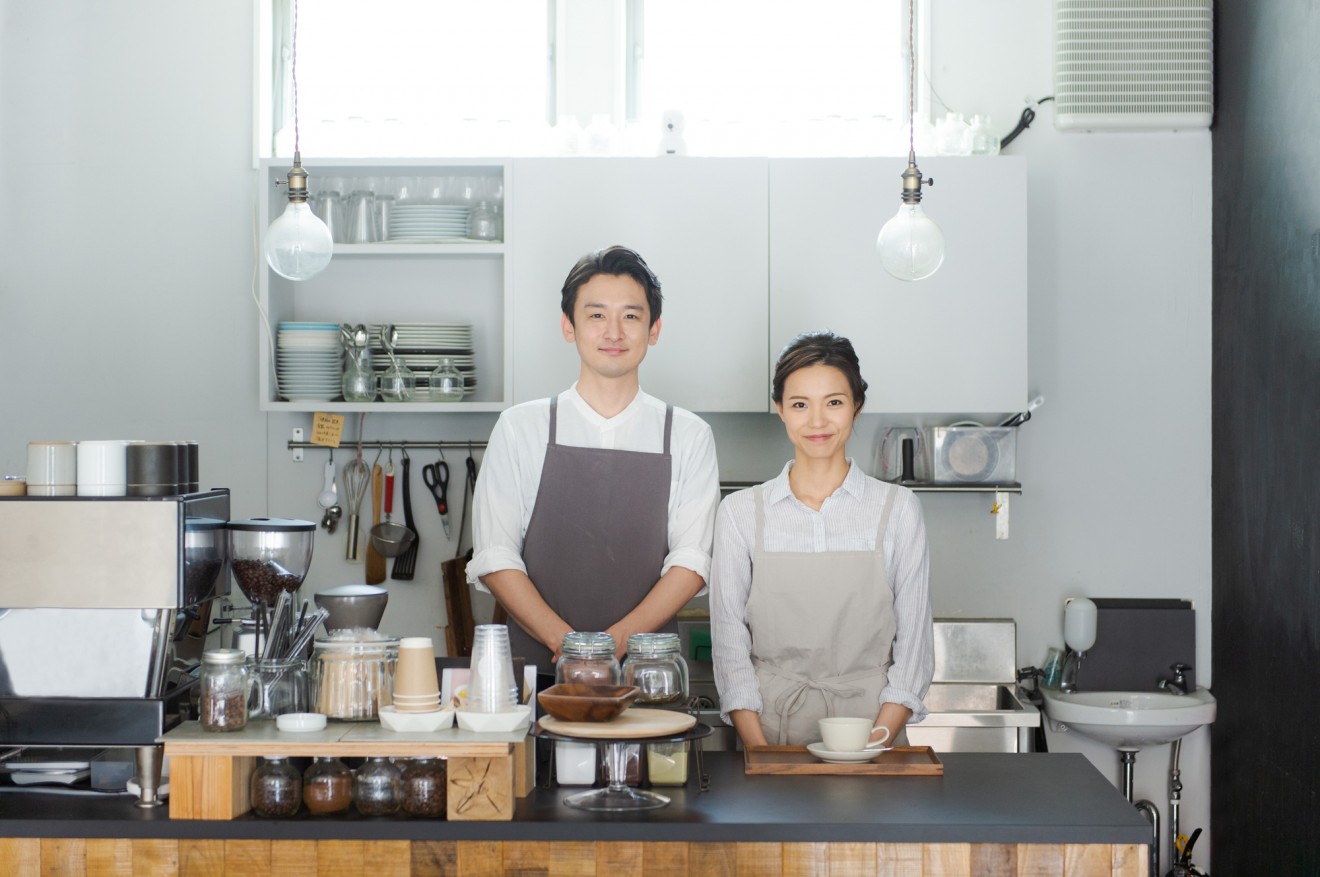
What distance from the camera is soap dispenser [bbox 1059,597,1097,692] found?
388 centimetres

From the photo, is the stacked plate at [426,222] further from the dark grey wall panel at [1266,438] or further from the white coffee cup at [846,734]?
the dark grey wall panel at [1266,438]

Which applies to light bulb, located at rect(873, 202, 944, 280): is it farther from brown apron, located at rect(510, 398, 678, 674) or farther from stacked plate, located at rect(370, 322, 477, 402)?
stacked plate, located at rect(370, 322, 477, 402)

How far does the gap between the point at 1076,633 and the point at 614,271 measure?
1.97m

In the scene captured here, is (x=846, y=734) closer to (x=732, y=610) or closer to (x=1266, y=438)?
(x=732, y=610)

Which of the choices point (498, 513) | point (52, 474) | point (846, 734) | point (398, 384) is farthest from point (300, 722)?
point (398, 384)

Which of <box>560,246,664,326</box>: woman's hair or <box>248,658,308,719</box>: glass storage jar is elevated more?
<box>560,246,664,326</box>: woman's hair

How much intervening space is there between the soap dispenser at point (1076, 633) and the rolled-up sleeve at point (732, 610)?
1680mm

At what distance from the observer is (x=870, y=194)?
3652 mm

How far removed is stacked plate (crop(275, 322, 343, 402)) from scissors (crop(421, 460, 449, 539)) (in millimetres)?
414

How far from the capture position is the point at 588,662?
1952mm

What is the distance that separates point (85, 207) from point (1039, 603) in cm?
325

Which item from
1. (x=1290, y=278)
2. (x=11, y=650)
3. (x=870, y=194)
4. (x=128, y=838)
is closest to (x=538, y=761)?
(x=128, y=838)

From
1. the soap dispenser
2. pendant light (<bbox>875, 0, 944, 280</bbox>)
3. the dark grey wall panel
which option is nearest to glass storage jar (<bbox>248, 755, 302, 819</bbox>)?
pendant light (<bbox>875, 0, 944, 280</bbox>)

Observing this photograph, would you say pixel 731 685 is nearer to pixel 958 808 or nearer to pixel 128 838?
pixel 958 808
